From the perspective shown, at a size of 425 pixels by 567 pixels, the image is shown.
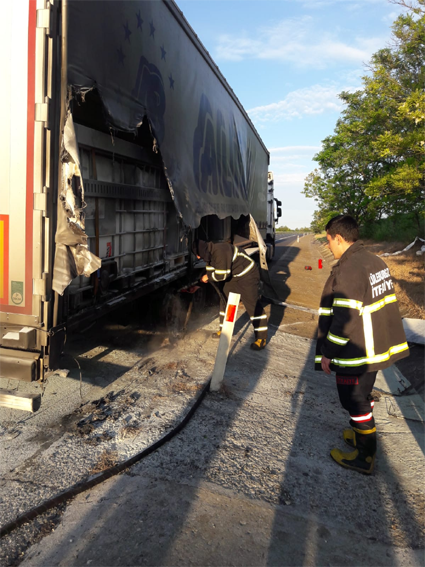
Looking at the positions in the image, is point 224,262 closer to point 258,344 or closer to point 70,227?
point 258,344

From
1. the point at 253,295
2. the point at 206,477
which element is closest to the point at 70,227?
the point at 206,477

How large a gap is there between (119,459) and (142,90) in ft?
10.6

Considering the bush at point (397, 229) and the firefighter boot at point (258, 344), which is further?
the bush at point (397, 229)

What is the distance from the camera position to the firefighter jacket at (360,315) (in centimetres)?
309

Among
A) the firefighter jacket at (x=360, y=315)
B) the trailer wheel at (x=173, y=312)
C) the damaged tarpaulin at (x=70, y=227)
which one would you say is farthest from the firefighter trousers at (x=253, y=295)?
the damaged tarpaulin at (x=70, y=227)

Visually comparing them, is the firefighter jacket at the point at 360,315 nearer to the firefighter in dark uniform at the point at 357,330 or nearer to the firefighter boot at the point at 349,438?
the firefighter in dark uniform at the point at 357,330

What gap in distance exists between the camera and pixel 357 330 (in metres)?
3.15

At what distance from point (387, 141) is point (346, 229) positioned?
11.3 m

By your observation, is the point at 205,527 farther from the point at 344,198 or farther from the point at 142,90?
the point at 344,198

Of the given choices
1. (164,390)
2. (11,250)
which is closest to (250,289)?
A: (164,390)

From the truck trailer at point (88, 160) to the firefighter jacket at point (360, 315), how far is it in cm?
180

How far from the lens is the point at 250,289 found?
6.12 meters

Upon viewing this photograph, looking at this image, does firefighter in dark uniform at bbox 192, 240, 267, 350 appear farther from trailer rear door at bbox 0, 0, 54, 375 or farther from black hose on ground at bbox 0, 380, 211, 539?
trailer rear door at bbox 0, 0, 54, 375

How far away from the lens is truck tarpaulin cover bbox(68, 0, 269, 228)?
3232mm
